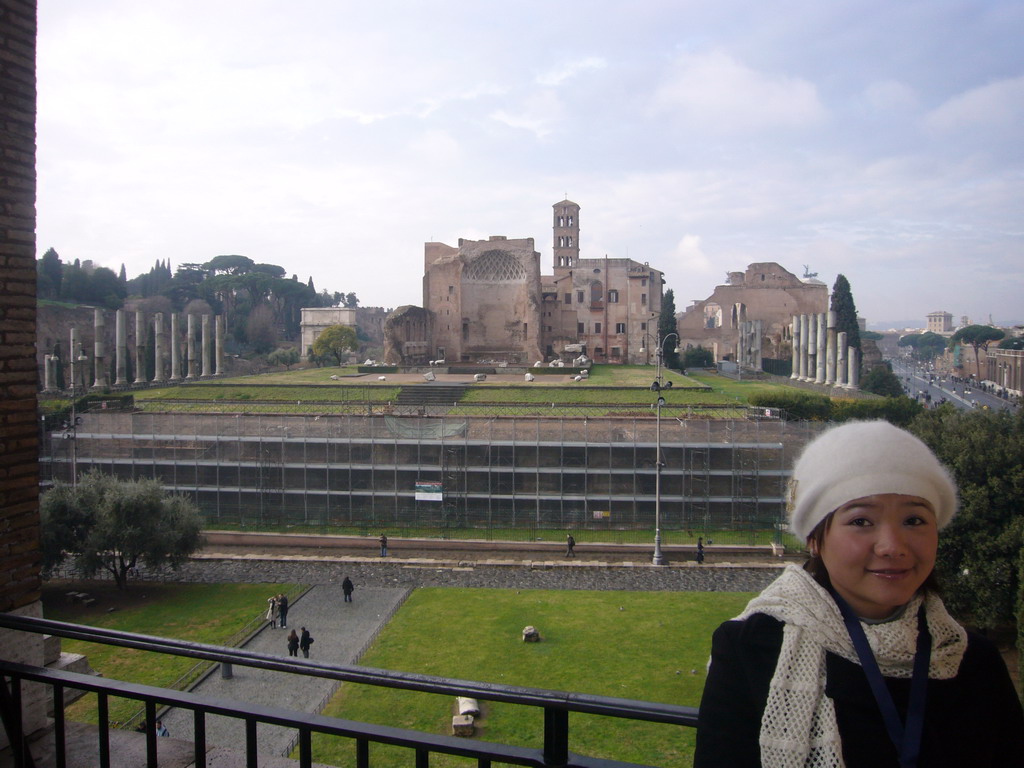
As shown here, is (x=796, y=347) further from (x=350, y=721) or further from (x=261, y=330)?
(x=261, y=330)

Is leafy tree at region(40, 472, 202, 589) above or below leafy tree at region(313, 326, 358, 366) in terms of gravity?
below

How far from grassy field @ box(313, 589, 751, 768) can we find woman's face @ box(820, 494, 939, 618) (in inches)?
331

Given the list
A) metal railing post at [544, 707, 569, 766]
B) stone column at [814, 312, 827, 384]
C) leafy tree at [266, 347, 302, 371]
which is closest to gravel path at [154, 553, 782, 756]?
metal railing post at [544, 707, 569, 766]

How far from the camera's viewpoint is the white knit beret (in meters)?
1.82

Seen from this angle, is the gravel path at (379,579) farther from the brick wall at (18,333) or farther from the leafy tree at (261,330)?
the leafy tree at (261,330)

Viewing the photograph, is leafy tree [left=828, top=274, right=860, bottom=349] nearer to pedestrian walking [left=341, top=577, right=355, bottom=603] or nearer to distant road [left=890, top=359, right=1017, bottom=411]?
distant road [left=890, top=359, right=1017, bottom=411]

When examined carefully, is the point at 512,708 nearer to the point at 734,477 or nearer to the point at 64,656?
the point at 64,656

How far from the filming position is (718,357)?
5706 centimetres

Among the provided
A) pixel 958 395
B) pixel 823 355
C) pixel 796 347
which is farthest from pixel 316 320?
pixel 958 395

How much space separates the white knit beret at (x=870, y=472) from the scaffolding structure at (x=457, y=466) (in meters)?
19.6

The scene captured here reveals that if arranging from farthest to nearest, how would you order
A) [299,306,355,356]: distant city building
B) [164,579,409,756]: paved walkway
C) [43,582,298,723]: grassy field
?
[299,306,355,356]: distant city building
[43,582,298,723]: grassy field
[164,579,409,756]: paved walkway

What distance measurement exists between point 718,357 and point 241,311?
48.2m

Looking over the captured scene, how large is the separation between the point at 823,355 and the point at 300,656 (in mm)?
34723

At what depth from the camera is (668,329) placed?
1938 inches
